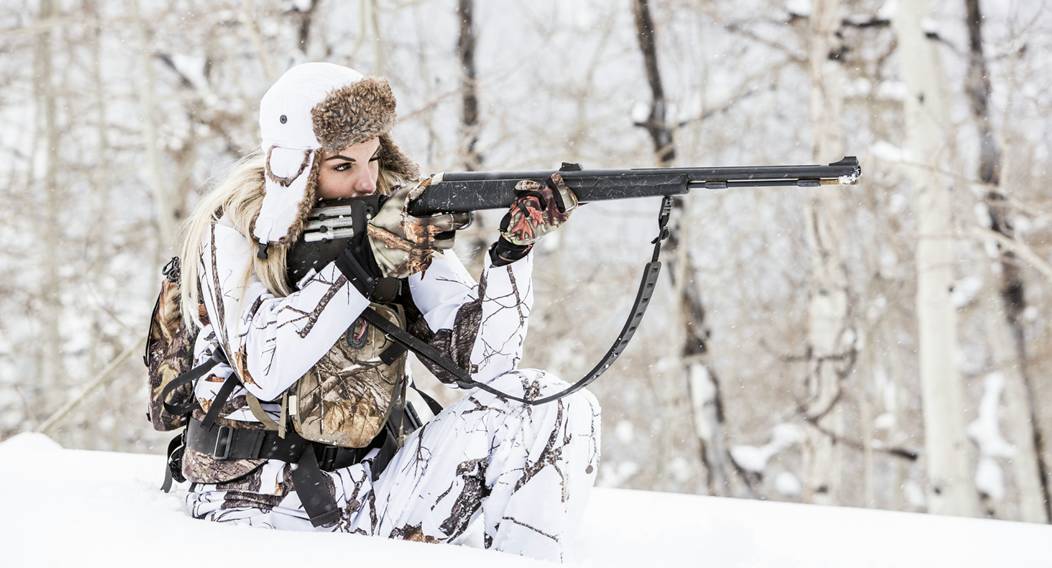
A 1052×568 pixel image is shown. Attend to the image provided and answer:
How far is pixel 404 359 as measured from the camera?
2301 millimetres

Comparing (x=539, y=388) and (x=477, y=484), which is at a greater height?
(x=539, y=388)

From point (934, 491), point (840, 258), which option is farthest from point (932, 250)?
point (934, 491)

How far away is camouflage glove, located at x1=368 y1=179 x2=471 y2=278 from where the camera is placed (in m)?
2.07

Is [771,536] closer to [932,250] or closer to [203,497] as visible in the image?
[203,497]

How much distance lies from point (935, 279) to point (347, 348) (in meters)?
5.34

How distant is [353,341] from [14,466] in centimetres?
107

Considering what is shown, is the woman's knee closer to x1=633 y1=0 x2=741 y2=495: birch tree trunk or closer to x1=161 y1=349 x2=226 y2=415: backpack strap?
x1=161 y1=349 x2=226 y2=415: backpack strap

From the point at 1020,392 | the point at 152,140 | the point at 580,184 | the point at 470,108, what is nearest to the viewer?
the point at 580,184

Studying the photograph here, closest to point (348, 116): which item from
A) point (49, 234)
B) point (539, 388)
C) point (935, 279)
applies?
point (539, 388)

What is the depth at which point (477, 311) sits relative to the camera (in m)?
2.30

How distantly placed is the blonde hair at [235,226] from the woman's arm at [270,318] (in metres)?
0.03

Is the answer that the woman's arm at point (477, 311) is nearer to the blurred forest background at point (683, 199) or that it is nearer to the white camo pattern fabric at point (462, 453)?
the white camo pattern fabric at point (462, 453)

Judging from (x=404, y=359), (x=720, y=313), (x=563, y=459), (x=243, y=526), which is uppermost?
(x=720, y=313)

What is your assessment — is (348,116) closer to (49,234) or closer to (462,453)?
(462,453)
